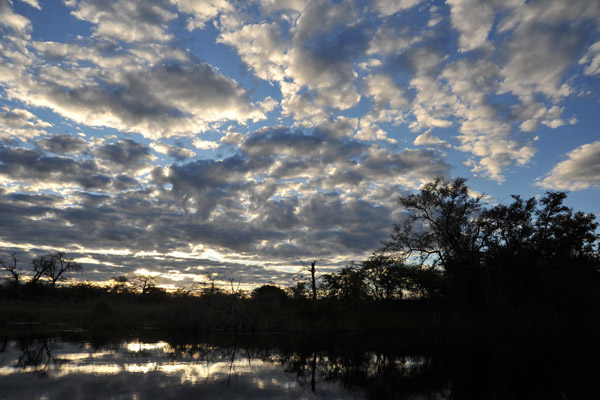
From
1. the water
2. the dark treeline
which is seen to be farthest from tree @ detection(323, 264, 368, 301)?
the water

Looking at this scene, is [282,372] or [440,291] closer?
[282,372]

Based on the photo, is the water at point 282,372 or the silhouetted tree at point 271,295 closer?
the water at point 282,372

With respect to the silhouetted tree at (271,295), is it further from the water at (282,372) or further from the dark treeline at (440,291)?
the water at (282,372)

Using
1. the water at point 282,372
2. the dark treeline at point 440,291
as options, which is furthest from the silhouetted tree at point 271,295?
the water at point 282,372

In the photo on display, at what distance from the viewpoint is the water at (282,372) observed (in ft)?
26.0

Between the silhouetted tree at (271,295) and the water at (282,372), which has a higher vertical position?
the silhouetted tree at (271,295)

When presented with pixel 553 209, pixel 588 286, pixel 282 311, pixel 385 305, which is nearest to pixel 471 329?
pixel 385 305

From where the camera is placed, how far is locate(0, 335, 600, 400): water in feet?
26.0

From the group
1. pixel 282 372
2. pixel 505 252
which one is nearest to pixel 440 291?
pixel 505 252

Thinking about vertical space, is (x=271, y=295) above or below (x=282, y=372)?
above

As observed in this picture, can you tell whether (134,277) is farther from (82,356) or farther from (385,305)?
(82,356)

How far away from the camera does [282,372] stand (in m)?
10.5

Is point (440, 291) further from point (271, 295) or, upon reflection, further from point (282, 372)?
point (282, 372)

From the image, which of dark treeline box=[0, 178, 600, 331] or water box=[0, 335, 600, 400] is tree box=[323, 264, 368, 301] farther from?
water box=[0, 335, 600, 400]
